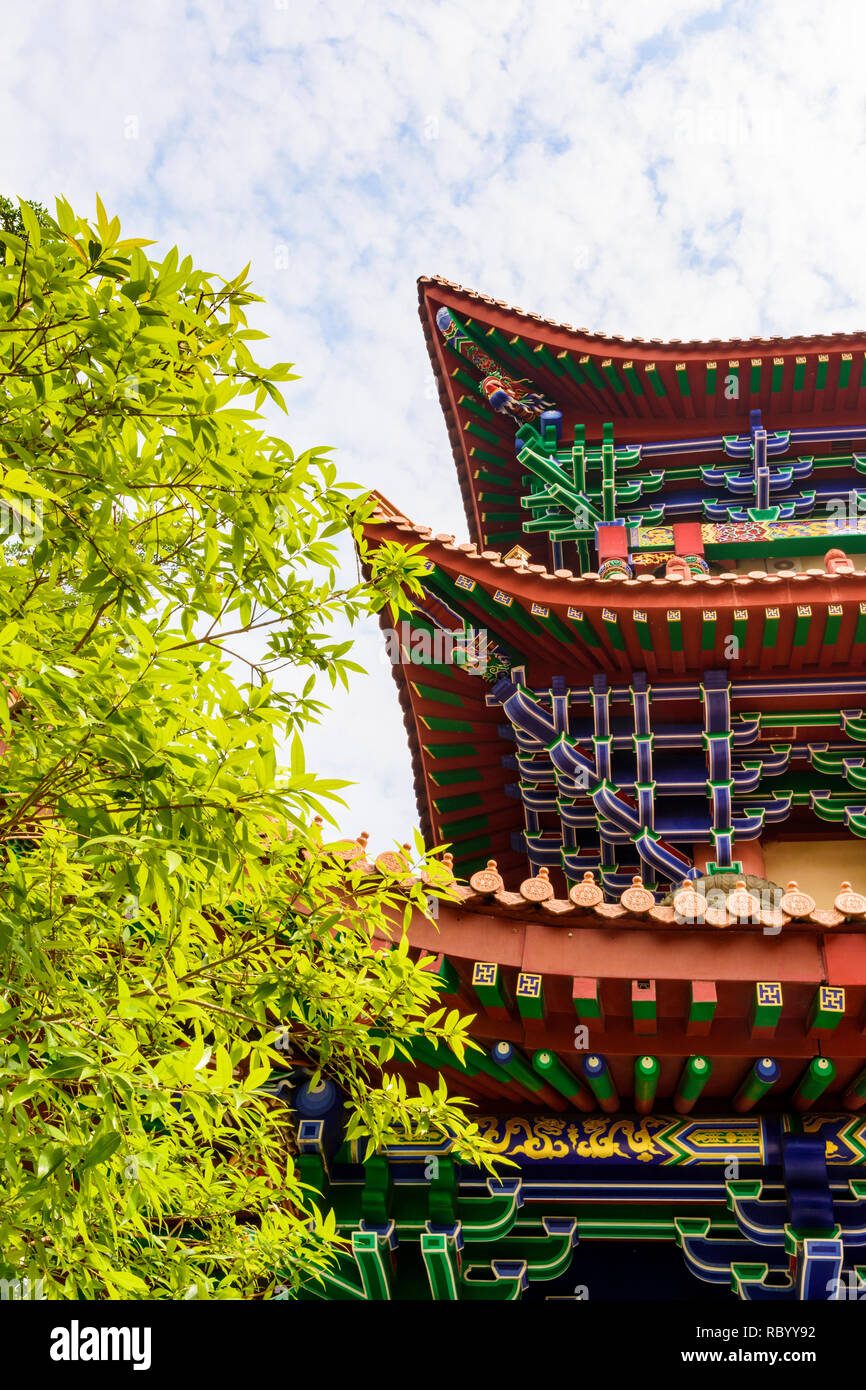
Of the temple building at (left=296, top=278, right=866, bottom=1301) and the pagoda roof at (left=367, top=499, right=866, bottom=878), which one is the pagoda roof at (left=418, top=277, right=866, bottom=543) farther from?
the pagoda roof at (left=367, top=499, right=866, bottom=878)

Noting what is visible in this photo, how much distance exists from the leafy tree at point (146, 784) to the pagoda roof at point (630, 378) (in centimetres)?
672

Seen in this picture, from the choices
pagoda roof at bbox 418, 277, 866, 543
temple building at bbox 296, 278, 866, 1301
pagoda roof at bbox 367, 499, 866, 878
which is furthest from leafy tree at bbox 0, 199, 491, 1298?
pagoda roof at bbox 418, 277, 866, 543

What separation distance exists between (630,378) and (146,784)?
850 cm

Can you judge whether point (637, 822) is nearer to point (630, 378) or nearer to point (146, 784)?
point (630, 378)

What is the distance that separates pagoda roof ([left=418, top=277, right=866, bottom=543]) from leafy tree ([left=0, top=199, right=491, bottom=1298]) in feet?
22.0

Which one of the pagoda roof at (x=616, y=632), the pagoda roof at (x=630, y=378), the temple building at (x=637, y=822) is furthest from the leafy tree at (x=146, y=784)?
the pagoda roof at (x=630, y=378)

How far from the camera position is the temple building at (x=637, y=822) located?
211 inches

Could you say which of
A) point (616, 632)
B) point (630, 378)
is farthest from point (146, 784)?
point (630, 378)

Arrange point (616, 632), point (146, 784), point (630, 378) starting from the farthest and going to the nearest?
point (630, 378)
point (616, 632)
point (146, 784)

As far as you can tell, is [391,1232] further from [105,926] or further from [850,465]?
[850,465]

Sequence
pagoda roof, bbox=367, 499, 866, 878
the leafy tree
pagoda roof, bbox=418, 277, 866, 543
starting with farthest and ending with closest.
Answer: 1. pagoda roof, bbox=418, 277, 866, 543
2. pagoda roof, bbox=367, 499, 866, 878
3. the leafy tree

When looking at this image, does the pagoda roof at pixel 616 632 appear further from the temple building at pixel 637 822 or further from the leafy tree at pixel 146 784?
the leafy tree at pixel 146 784

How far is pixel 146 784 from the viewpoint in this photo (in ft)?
9.03

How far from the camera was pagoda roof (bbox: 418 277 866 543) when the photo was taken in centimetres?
985
